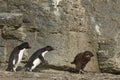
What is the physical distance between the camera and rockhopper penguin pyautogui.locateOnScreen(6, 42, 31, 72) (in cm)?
1681

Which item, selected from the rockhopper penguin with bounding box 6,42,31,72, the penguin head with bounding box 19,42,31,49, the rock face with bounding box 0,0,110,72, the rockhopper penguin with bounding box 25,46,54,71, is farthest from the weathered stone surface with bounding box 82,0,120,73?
the rockhopper penguin with bounding box 6,42,31,72

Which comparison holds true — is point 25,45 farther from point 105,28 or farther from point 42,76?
point 105,28

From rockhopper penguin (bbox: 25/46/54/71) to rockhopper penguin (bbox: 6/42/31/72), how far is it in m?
0.32

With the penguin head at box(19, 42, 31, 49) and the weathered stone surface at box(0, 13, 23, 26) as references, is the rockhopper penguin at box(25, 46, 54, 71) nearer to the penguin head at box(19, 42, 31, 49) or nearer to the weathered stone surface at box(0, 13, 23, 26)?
the penguin head at box(19, 42, 31, 49)

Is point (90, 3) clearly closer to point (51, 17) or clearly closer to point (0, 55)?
point (51, 17)

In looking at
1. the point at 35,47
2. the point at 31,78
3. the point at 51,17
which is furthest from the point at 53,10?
the point at 31,78

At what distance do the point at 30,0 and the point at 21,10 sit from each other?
1.46ft

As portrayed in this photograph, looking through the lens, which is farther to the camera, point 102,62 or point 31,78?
point 102,62

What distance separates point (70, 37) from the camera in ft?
61.8

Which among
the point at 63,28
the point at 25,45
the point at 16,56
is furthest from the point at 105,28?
the point at 16,56

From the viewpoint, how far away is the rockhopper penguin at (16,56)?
1681 cm

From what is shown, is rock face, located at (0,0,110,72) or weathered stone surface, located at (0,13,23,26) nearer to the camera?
weathered stone surface, located at (0,13,23,26)

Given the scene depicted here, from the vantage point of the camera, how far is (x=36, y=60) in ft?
56.7

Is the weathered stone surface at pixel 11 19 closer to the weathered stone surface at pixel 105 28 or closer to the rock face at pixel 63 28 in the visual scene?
the rock face at pixel 63 28
